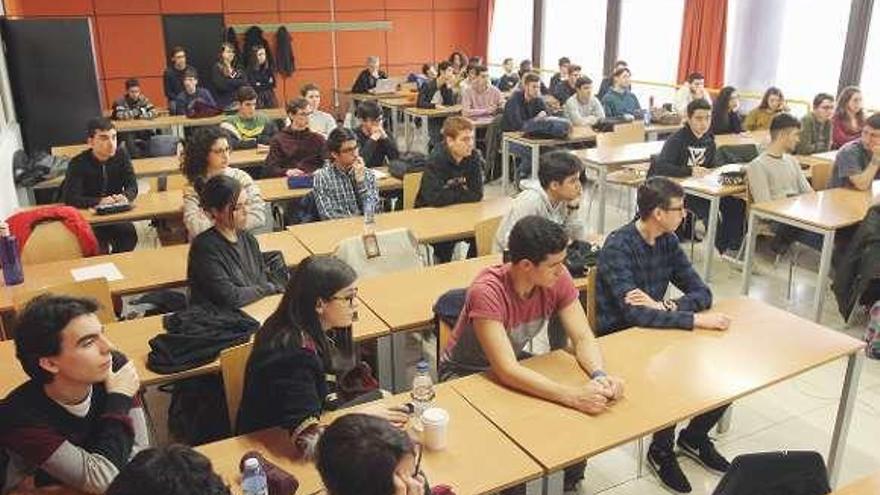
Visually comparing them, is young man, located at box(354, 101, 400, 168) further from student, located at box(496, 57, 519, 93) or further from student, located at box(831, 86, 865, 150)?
student, located at box(496, 57, 519, 93)

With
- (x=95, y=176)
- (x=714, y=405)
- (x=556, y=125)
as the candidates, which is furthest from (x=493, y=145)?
Answer: (x=714, y=405)

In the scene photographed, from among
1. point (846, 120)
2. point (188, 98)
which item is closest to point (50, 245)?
point (188, 98)

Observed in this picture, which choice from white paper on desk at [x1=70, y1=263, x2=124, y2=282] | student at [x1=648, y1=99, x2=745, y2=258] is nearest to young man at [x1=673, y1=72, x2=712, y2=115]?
student at [x1=648, y1=99, x2=745, y2=258]

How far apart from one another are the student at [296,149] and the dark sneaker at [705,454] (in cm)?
395

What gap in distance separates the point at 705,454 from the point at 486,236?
1.73 metres

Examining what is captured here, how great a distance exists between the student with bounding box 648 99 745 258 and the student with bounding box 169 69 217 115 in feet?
20.0

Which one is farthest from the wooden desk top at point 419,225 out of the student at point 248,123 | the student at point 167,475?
the student at point 248,123

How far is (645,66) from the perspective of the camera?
35.4ft

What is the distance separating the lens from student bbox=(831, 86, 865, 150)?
7.14m

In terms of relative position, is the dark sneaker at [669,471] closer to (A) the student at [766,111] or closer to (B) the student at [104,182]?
(B) the student at [104,182]

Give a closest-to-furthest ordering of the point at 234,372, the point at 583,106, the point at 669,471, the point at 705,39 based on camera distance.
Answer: the point at 234,372 → the point at 669,471 → the point at 583,106 → the point at 705,39

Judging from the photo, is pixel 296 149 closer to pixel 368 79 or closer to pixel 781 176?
pixel 781 176

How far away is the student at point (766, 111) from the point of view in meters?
7.86

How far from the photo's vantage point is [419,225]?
15.3 ft
